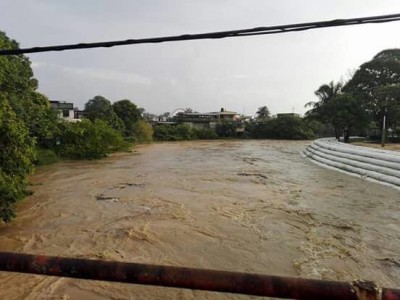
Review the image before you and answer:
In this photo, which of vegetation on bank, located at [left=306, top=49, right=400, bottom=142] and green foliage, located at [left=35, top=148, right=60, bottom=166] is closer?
green foliage, located at [left=35, top=148, right=60, bottom=166]

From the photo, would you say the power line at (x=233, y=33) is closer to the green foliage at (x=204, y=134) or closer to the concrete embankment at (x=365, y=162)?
the concrete embankment at (x=365, y=162)

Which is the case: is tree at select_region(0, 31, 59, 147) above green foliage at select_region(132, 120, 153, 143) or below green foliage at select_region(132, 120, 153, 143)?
above

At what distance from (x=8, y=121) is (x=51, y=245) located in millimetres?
2703

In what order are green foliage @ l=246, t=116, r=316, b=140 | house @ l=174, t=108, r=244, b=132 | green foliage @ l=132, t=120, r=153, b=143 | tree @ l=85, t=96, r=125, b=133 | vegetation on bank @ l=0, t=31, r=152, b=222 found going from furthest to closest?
house @ l=174, t=108, r=244, b=132
green foliage @ l=246, t=116, r=316, b=140
green foliage @ l=132, t=120, r=153, b=143
tree @ l=85, t=96, r=125, b=133
vegetation on bank @ l=0, t=31, r=152, b=222

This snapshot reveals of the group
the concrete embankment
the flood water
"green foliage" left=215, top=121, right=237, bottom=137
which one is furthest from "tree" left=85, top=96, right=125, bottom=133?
the flood water

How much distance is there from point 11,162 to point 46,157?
1113 cm

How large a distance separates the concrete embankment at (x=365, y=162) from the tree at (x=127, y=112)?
21313mm

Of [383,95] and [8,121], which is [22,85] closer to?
[8,121]

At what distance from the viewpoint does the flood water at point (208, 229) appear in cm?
502

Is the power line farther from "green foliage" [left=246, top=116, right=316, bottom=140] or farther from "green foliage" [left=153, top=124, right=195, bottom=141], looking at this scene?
"green foliage" [left=246, top=116, right=316, bottom=140]

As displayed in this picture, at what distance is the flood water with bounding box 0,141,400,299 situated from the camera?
5.02m

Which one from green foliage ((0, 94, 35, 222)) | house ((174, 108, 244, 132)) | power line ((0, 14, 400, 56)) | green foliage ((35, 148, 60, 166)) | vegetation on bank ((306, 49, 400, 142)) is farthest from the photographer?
house ((174, 108, 244, 132))

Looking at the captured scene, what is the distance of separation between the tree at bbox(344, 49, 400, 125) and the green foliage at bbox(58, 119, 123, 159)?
52.2ft

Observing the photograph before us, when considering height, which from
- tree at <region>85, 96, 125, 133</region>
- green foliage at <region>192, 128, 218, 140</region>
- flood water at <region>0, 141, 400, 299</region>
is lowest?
flood water at <region>0, 141, 400, 299</region>
